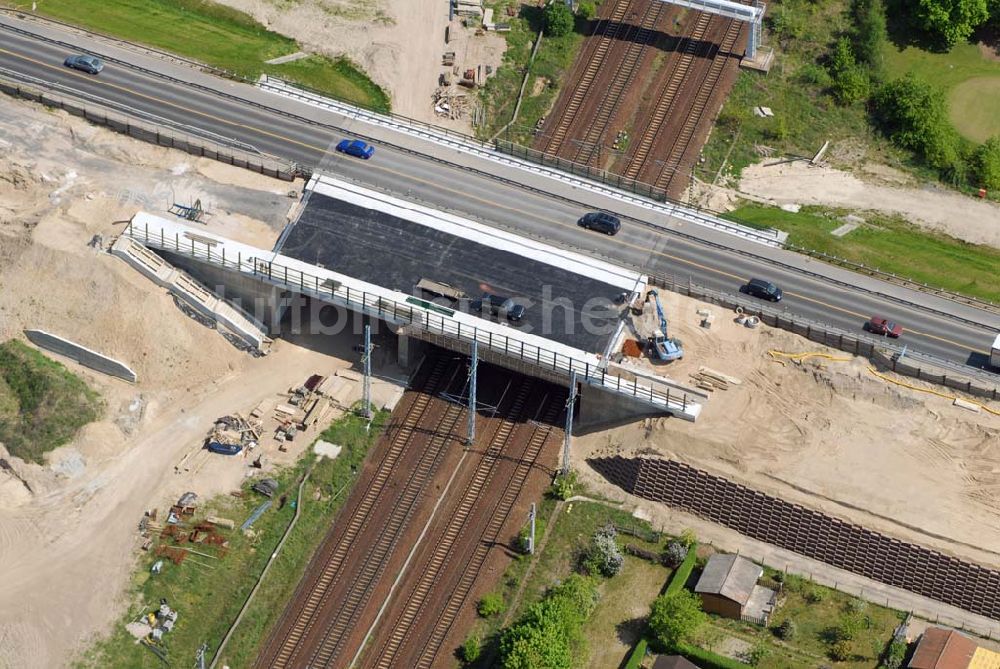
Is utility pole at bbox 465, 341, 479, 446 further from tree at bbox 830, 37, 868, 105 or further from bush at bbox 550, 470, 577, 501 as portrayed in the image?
tree at bbox 830, 37, 868, 105

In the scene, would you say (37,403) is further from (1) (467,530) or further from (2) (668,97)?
(2) (668,97)

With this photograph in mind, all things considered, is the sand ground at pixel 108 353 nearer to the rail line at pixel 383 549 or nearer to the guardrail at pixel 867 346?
the rail line at pixel 383 549

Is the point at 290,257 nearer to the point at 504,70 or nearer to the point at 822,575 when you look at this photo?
the point at 504,70

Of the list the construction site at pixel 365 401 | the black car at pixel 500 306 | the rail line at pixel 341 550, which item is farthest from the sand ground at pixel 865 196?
the rail line at pixel 341 550

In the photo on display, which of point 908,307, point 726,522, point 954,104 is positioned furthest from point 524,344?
point 954,104

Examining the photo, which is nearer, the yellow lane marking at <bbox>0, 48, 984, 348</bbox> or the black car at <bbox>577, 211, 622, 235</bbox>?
the yellow lane marking at <bbox>0, 48, 984, 348</bbox>

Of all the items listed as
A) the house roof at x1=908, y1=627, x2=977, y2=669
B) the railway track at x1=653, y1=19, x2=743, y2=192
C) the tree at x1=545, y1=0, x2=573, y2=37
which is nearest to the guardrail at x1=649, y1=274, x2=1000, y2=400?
the railway track at x1=653, y1=19, x2=743, y2=192
